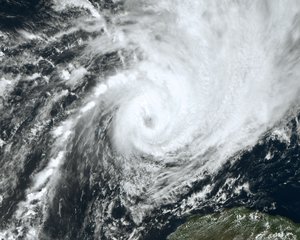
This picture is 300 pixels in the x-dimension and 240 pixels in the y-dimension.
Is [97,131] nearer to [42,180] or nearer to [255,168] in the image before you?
[42,180]

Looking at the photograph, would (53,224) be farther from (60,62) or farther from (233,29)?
(233,29)

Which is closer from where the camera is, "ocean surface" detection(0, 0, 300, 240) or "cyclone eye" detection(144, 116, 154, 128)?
"ocean surface" detection(0, 0, 300, 240)

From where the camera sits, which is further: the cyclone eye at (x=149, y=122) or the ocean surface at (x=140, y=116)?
the cyclone eye at (x=149, y=122)

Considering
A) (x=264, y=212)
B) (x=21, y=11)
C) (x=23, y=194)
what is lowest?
(x=264, y=212)

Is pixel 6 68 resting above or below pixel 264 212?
above

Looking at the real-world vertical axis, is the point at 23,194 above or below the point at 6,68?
below

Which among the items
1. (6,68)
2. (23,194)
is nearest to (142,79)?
(6,68)

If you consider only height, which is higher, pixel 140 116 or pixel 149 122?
pixel 140 116

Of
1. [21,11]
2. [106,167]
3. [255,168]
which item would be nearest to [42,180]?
[106,167]

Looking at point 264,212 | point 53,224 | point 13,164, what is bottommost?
point 264,212
